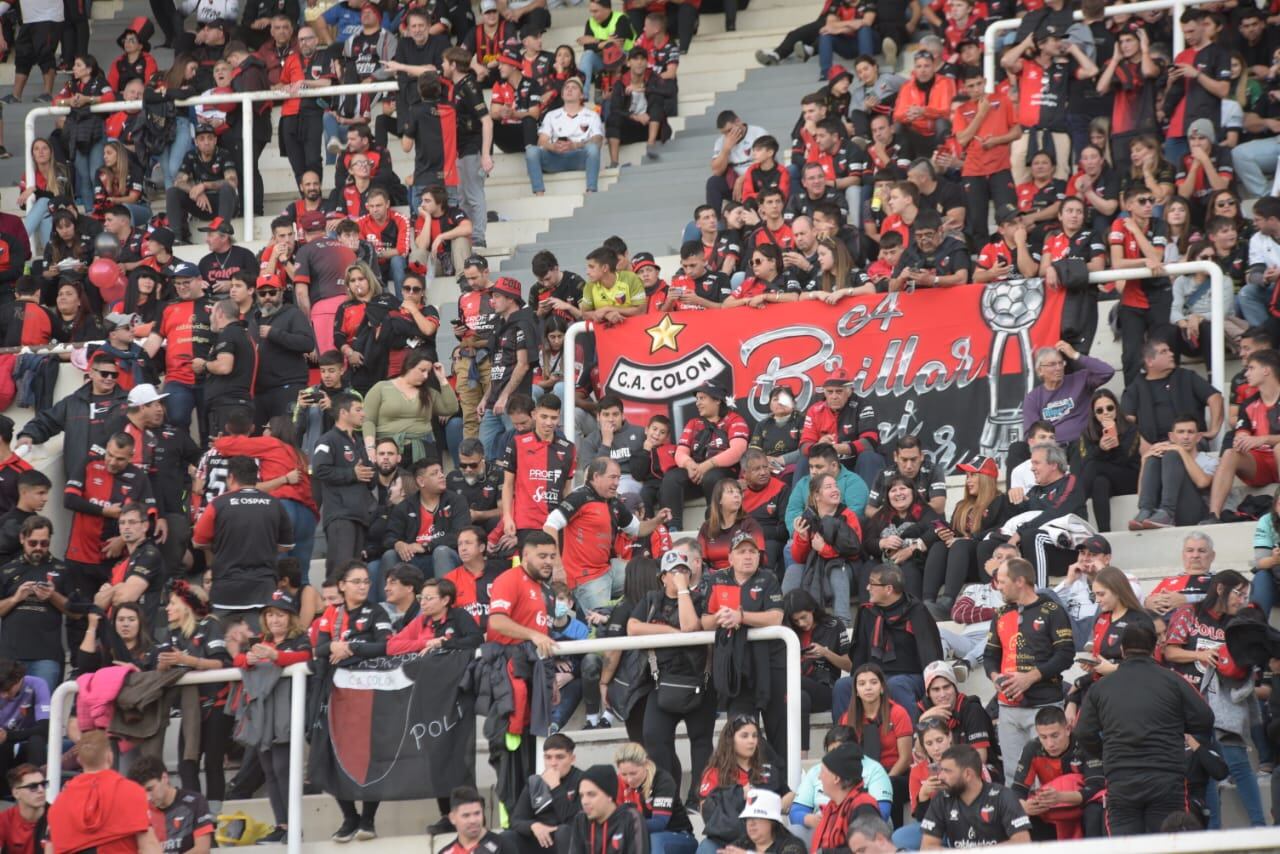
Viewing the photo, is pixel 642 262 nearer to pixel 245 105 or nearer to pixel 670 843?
pixel 245 105

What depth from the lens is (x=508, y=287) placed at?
16.8 m

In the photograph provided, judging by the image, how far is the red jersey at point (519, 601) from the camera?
42.1 feet

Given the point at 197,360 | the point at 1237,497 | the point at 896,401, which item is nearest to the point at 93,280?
the point at 197,360

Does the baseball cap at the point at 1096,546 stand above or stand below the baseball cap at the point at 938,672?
above

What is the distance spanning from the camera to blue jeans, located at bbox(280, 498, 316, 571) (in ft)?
51.0

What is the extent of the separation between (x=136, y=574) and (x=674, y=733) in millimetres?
3949

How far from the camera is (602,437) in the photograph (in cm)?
1568

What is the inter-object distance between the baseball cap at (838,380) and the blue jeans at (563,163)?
4876 mm

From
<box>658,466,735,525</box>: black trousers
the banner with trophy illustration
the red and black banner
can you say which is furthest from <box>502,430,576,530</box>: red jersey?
the red and black banner

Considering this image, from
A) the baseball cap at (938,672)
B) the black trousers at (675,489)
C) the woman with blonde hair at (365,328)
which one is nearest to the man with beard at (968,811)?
the baseball cap at (938,672)

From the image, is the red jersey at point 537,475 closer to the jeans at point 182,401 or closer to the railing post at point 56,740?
the jeans at point 182,401

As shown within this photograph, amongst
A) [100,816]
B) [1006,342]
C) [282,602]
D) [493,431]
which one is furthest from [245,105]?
[100,816]

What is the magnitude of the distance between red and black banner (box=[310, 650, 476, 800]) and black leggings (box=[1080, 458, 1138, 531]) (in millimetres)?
4243

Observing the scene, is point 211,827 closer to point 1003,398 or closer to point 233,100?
point 1003,398
